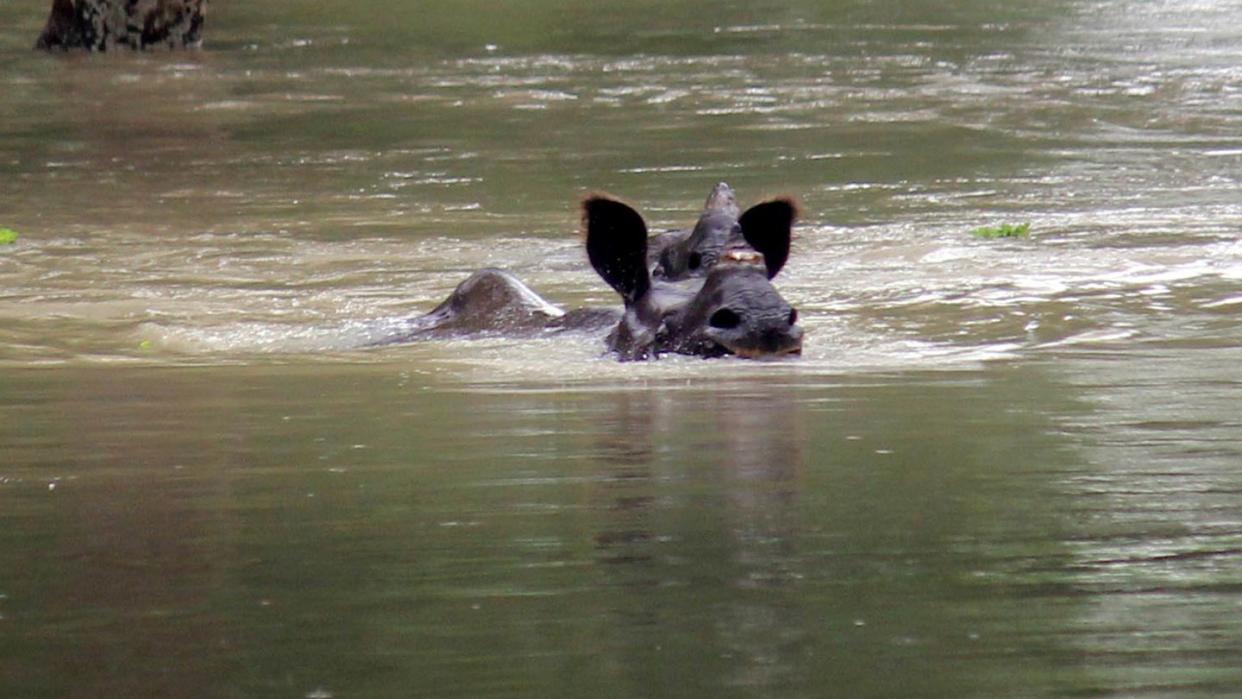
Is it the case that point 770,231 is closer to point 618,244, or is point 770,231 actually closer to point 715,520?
point 618,244

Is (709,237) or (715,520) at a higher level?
(715,520)

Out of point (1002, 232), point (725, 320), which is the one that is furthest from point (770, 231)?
point (1002, 232)

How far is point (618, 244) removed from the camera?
9.66 m

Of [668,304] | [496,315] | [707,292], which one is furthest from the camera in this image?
[496,315]

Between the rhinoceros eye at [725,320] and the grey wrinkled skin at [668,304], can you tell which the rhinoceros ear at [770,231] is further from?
the rhinoceros eye at [725,320]

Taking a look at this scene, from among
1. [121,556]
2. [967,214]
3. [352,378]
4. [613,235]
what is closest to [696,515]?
[121,556]

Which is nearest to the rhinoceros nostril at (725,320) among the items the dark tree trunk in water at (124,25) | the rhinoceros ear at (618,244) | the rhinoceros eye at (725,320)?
the rhinoceros eye at (725,320)

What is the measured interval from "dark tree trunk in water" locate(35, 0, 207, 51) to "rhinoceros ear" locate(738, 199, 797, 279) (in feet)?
72.9

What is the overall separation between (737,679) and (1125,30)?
94.4 ft

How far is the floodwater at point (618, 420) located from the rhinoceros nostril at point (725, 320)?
0.37 m

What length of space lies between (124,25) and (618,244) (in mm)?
23020

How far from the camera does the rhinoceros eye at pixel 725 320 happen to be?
29.6ft

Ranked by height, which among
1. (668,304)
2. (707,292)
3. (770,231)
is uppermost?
(770,231)

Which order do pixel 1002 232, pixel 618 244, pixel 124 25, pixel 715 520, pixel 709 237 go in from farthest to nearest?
pixel 124 25 → pixel 1002 232 → pixel 709 237 → pixel 618 244 → pixel 715 520
